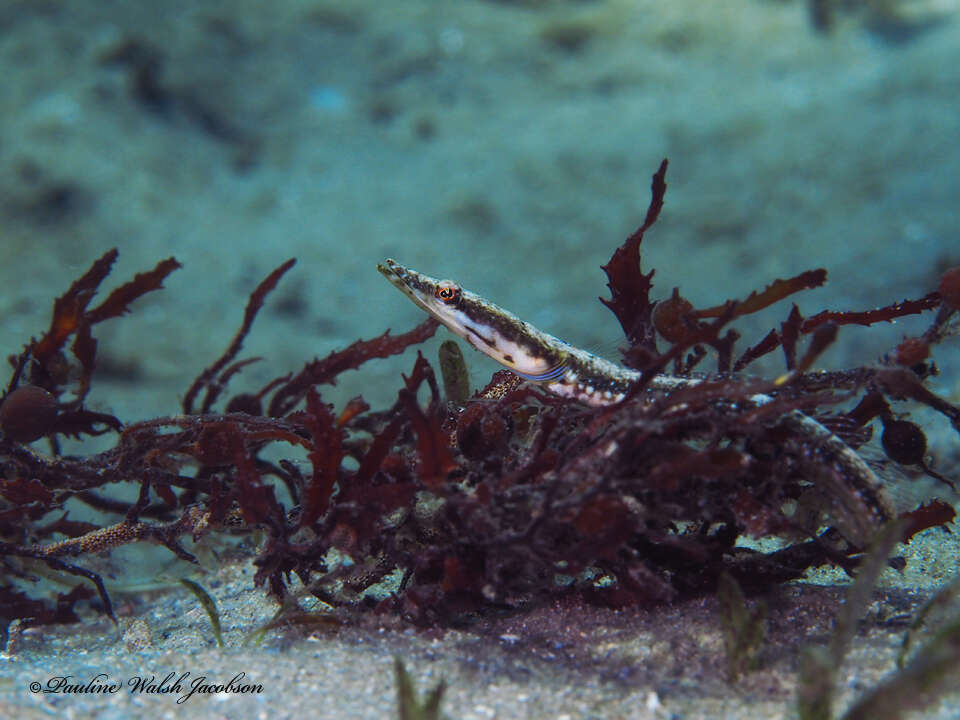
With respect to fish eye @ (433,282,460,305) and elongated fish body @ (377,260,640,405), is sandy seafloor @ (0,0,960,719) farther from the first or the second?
fish eye @ (433,282,460,305)

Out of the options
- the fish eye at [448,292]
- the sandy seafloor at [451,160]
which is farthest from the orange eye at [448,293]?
the sandy seafloor at [451,160]

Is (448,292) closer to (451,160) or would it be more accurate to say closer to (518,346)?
(518,346)

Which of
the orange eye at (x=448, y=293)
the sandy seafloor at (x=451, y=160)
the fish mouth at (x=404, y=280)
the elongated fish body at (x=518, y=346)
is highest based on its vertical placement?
the sandy seafloor at (x=451, y=160)

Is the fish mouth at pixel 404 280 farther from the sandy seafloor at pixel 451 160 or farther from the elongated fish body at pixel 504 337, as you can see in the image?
the sandy seafloor at pixel 451 160

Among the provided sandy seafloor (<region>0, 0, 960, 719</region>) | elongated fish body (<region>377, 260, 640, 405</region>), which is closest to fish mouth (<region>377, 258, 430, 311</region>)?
elongated fish body (<region>377, 260, 640, 405</region>)

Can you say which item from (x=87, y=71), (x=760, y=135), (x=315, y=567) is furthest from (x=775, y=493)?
(x=87, y=71)

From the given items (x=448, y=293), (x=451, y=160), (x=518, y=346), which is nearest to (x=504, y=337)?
(x=518, y=346)

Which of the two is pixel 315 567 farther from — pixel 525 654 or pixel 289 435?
pixel 525 654
